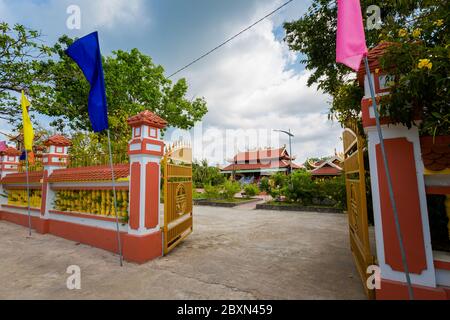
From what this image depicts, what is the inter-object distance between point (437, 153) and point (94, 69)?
5.09 m

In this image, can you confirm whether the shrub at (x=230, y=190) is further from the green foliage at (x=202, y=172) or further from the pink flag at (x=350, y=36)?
the pink flag at (x=350, y=36)

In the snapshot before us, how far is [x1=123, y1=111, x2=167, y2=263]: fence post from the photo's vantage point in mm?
4098

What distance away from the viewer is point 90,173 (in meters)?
5.32

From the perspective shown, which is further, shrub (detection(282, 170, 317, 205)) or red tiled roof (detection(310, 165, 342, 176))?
red tiled roof (detection(310, 165, 342, 176))

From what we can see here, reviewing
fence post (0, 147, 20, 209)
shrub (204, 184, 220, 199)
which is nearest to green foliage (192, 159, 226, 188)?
shrub (204, 184, 220, 199)

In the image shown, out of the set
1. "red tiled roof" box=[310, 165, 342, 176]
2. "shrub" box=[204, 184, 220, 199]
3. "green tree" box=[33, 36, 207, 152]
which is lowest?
"shrub" box=[204, 184, 220, 199]

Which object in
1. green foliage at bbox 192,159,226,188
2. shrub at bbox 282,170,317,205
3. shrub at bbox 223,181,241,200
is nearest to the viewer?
shrub at bbox 282,170,317,205

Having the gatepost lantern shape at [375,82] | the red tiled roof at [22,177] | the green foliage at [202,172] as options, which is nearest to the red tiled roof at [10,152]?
the red tiled roof at [22,177]

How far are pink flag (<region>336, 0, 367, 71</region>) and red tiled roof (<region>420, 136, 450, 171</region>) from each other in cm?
108

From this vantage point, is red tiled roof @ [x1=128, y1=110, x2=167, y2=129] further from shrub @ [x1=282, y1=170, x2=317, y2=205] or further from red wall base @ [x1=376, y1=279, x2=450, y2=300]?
shrub @ [x1=282, y1=170, x2=317, y2=205]

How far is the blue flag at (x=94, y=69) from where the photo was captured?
12.8 feet

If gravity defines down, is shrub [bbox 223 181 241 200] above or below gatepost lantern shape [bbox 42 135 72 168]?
below

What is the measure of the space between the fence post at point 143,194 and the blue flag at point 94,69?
56 cm
